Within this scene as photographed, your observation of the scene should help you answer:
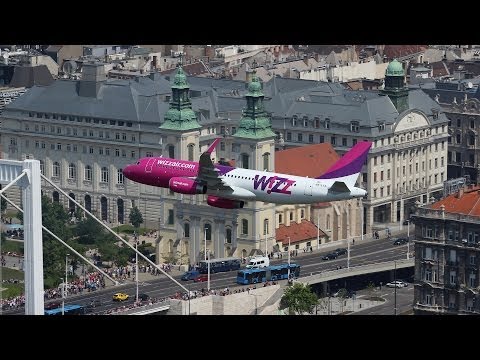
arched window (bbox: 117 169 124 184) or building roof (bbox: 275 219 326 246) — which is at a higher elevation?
arched window (bbox: 117 169 124 184)

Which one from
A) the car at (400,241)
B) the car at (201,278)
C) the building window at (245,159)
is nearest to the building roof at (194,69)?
the car at (400,241)

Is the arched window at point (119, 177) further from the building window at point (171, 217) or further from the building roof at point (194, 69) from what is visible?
the building roof at point (194, 69)

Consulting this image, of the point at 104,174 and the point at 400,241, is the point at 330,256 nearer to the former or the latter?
the point at 400,241

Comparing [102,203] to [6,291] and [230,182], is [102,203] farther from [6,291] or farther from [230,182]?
[230,182]

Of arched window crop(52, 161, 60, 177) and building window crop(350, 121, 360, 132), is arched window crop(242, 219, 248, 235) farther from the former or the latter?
arched window crop(52, 161, 60, 177)

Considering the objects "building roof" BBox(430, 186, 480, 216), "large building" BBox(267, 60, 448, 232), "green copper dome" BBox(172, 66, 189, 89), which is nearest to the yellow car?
"building roof" BBox(430, 186, 480, 216)

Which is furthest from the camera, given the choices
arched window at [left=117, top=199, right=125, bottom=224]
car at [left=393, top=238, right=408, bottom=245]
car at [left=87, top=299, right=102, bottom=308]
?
arched window at [left=117, top=199, right=125, bottom=224]
